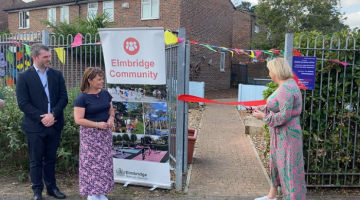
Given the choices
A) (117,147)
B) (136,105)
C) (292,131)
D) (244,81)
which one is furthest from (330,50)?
(244,81)

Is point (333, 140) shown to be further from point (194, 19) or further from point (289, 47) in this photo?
point (194, 19)

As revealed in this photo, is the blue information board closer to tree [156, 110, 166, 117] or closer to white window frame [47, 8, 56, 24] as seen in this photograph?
tree [156, 110, 166, 117]

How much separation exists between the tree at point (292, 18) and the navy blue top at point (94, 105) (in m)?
18.6

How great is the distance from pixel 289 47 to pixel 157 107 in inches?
81.0

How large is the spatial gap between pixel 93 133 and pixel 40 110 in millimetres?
805

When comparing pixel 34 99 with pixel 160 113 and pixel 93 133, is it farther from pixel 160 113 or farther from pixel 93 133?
pixel 160 113

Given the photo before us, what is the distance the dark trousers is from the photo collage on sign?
0.90 metres

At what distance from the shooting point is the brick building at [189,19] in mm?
17703

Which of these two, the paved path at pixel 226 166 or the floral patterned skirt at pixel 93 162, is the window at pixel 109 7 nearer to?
the paved path at pixel 226 166

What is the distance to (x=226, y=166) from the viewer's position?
600 cm

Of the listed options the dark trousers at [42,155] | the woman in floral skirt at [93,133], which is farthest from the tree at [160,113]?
the dark trousers at [42,155]

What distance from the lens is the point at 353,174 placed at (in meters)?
4.69

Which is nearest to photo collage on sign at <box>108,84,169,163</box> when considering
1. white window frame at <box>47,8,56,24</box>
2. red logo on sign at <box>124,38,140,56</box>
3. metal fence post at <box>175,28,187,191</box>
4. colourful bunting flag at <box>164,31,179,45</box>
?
metal fence post at <box>175,28,187,191</box>

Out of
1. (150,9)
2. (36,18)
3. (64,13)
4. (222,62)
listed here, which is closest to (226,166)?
(150,9)
